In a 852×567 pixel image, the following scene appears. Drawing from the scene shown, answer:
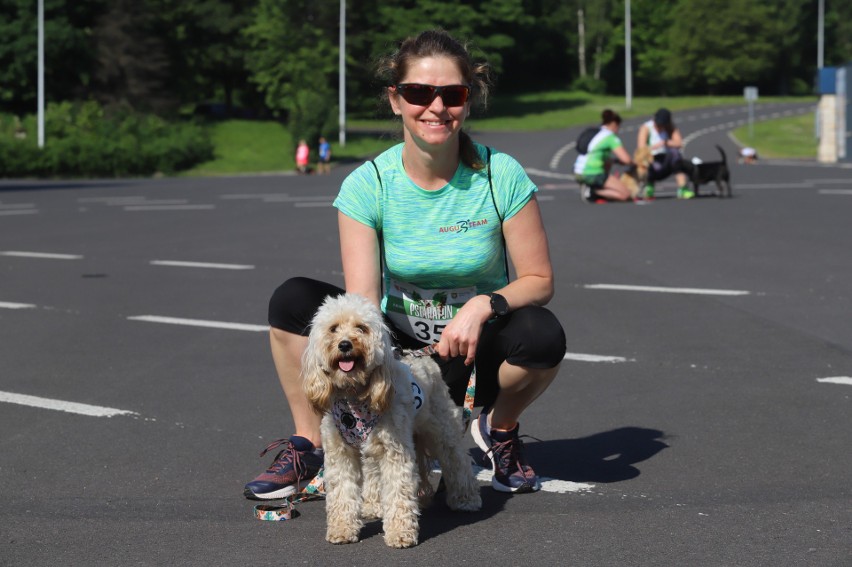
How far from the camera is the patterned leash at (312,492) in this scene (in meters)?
4.90

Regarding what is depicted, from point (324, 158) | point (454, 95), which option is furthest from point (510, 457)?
point (324, 158)

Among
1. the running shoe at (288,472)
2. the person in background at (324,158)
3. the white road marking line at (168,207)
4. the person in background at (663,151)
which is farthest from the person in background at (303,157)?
the running shoe at (288,472)

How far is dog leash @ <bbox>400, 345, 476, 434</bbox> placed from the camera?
498 cm

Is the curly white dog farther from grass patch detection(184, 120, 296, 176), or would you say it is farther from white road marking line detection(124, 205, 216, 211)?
grass patch detection(184, 120, 296, 176)

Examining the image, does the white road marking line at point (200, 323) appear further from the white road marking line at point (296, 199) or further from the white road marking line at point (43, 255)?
the white road marking line at point (296, 199)

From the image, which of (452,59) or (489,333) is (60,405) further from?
(452,59)

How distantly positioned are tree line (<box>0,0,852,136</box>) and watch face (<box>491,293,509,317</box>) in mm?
45182

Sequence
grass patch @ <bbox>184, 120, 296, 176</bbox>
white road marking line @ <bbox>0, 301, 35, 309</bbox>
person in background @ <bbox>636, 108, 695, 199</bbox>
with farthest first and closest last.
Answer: grass patch @ <bbox>184, 120, 296, 176</bbox>, person in background @ <bbox>636, 108, 695, 199</bbox>, white road marking line @ <bbox>0, 301, 35, 309</bbox>

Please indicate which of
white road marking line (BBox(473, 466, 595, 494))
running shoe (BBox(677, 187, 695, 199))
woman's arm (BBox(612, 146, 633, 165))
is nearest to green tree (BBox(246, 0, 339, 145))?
running shoe (BBox(677, 187, 695, 199))

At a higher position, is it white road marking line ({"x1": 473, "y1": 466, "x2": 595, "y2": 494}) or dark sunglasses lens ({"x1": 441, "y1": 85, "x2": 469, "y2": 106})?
dark sunglasses lens ({"x1": 441, "y1": 85, "x2": 469, "y2": 106})

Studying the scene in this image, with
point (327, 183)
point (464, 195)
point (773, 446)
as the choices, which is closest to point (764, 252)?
point (773, 446)

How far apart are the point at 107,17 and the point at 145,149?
69.9 feet

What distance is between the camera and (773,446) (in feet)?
19.6

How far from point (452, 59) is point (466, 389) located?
1338 mm
